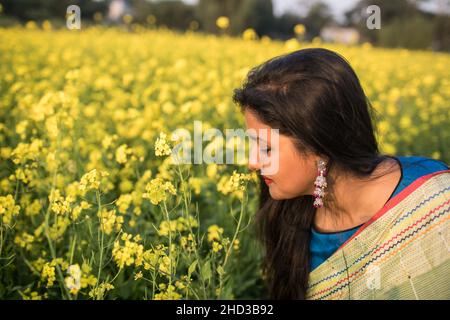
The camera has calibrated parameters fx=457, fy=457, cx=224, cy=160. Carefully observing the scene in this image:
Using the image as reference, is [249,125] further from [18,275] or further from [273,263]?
[18,275]

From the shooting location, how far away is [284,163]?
136 cm

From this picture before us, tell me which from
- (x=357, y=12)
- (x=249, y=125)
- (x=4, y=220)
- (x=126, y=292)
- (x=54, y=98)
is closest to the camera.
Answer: (x=4, y=220)

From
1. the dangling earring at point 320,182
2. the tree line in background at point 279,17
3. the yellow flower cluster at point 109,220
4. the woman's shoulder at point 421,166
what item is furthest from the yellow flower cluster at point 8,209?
the tree line in background at point 279,17

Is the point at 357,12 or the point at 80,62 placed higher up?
the point at 357,12

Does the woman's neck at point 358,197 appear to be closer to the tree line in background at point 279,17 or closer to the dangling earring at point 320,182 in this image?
the dangling earring at point 320,182

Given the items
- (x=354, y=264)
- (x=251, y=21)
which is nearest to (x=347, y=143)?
(x=354, y=264)

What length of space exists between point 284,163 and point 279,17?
23246 mm

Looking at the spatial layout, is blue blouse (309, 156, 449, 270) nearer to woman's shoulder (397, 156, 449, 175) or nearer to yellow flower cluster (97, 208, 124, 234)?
woman's shoulder (397, 156, 449, 175)

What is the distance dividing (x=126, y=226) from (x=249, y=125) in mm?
716

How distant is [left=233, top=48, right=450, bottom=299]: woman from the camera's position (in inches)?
51.8

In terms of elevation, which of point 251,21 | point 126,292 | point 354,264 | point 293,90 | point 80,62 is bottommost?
point 126,292

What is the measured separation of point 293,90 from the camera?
1.31 m

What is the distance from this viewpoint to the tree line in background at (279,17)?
691 inches

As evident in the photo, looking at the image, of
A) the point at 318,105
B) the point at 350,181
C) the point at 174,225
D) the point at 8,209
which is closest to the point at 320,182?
the point at 350,181
